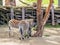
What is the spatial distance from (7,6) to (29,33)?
15.9 ft

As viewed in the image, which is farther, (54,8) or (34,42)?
(54,8)

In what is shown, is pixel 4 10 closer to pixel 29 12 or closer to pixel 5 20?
pixel 5 20

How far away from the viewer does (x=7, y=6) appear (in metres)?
16.2

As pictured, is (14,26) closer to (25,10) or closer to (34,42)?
(34,42)

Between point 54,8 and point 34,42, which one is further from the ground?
point 54,8

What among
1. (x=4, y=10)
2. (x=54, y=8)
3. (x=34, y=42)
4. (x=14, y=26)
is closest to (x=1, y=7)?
(x=4, y=10)

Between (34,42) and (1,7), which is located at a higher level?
(1,7)

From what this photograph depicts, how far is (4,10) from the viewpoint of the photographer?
680 inches

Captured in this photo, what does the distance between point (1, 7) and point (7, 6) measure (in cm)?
72

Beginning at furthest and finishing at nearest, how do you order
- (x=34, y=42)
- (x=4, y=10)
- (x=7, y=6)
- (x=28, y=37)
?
(x=4, y=10) → (x=7, y=6) → (x=28, y=37) → (x=34, y=42)

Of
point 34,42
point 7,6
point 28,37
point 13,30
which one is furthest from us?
point 7,6

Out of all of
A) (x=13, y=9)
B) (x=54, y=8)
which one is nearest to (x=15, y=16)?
(x=13, y=9)

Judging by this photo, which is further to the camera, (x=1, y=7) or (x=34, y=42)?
(x=1, y=7)

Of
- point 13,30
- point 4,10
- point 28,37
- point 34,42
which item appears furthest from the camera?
point 4,10
